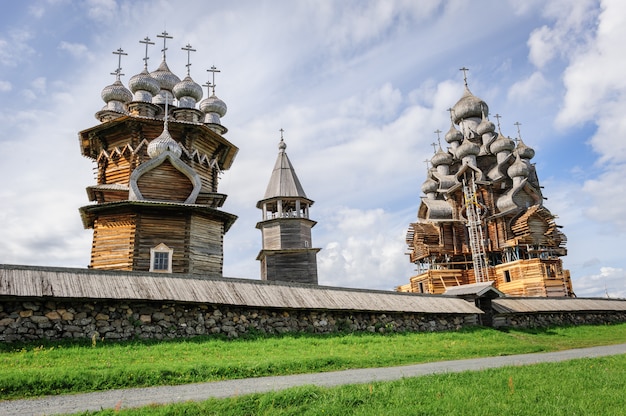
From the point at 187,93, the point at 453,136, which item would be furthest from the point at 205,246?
the point at 453,136

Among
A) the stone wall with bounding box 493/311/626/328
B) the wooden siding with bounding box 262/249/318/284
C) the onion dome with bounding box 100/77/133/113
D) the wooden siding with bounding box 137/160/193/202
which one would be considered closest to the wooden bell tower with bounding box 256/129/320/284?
the wooden siding with bounding box 262/249/318/284

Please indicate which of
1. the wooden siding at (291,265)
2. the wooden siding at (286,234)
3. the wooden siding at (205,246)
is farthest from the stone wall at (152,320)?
the wooden siding at (286,234)

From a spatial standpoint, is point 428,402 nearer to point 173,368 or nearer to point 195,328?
point 173,368

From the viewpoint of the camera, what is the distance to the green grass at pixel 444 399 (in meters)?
6.38

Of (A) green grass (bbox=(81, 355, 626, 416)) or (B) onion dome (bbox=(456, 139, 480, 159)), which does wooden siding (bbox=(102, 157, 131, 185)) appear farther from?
(B) onion dome (bbox=(456, 139, 480, 159))

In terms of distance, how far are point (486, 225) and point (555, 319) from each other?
16199 mm

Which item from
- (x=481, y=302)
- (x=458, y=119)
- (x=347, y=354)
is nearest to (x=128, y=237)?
(x=347, y=354)

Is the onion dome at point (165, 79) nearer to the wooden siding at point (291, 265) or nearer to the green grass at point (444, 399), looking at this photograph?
the wooden siding at point (291, 265)

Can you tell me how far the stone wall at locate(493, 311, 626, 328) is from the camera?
2255cm

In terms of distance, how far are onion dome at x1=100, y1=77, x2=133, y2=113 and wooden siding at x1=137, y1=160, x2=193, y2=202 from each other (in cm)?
635

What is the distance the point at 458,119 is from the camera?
48.1 metres

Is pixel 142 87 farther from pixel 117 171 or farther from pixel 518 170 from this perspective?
pixel 518 170

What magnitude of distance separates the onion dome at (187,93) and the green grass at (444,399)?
886 inches

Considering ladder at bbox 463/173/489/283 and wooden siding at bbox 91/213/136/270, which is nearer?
wooden siding at bbox 91/213/136/270
